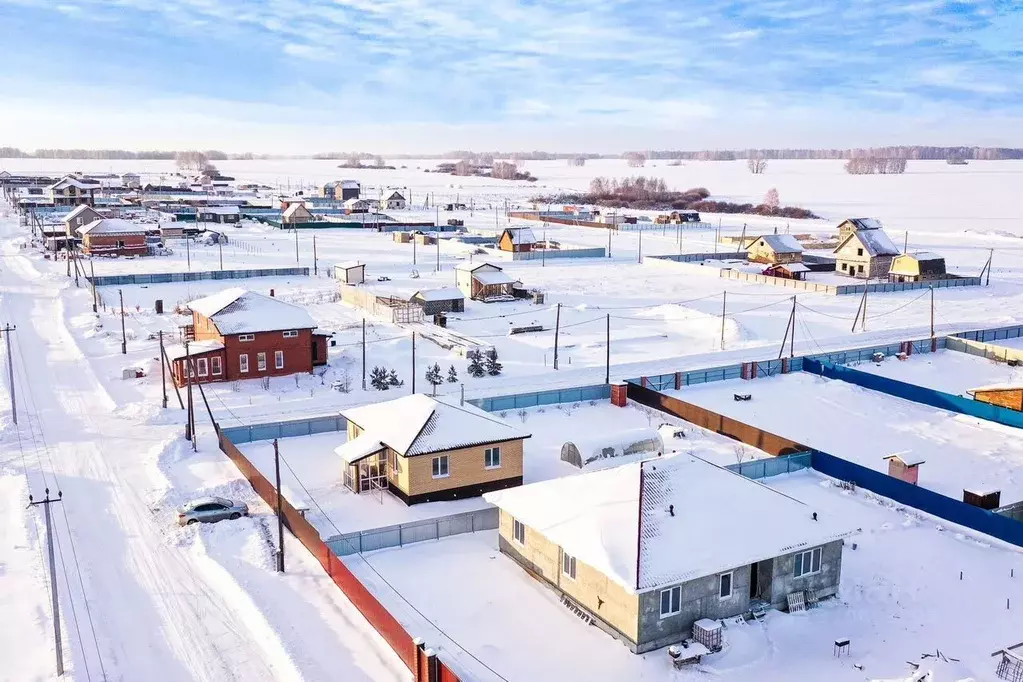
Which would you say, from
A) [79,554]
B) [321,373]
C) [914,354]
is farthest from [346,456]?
[914,354]

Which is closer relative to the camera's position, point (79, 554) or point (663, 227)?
point (79, 554)

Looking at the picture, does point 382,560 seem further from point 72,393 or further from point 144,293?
point 144,293

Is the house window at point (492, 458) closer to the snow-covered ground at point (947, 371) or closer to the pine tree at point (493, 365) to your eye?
the pine tree at point (493, 365)

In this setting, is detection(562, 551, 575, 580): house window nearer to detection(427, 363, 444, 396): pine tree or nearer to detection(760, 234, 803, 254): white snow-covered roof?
detection(427, 363, 444, 396): pine tree

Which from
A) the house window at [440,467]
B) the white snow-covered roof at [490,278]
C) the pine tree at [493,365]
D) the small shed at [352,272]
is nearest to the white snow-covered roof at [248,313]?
the pine tree at [493,365]

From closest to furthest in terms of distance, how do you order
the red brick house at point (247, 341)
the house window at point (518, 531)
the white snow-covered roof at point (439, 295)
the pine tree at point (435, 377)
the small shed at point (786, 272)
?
the house window at point (518, 531), the pine tree at point (435, 377), the red brick house at point (247, 341), the white snow-covered roof at point (439, 295), the small shed at point (786, 272)

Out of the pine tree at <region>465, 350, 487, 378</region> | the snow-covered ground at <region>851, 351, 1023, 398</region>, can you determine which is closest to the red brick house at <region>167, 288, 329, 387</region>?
the pine tree at <region>465, 350, 487, 378</region>

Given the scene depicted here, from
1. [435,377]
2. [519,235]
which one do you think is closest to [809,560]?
[435,377]
